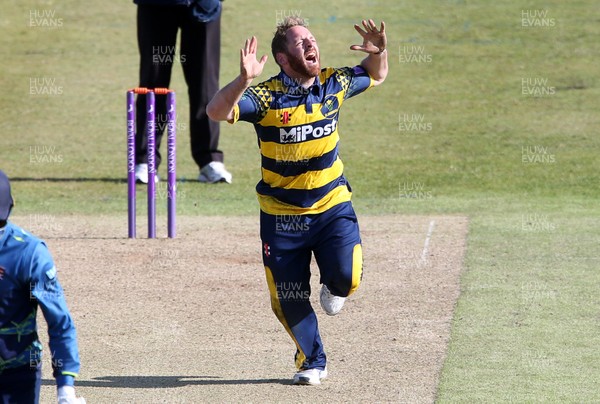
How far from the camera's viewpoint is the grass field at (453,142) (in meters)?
9.11

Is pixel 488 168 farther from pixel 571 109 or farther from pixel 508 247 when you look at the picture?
pixel 508 247

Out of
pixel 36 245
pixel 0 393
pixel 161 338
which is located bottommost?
pixel 161 338

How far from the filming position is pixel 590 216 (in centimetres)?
1341

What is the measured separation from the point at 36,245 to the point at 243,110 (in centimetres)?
248

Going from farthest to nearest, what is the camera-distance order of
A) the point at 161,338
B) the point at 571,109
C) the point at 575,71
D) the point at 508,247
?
the point at 575,71 → the point at 571,109 → the point at 508,247 → the point at 161,338

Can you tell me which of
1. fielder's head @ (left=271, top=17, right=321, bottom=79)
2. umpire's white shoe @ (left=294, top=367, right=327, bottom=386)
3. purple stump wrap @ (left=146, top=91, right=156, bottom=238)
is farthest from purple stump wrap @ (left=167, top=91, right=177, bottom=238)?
umpire's white shoe @ (left=294, top=367, right=327, bottom=386)

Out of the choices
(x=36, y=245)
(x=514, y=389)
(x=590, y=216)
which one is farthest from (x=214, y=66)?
(x=36, y=245)

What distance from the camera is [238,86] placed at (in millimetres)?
7359

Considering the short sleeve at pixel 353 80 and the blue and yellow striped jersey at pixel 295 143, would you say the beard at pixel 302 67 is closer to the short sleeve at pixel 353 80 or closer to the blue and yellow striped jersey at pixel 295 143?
the blue and yellow striped jersey at pixel 295 143

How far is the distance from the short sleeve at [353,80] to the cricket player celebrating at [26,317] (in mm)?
3266

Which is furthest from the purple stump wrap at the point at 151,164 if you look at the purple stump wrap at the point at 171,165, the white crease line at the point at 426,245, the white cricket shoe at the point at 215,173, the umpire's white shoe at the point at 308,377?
the umpire's white shoe at the point at 308,377

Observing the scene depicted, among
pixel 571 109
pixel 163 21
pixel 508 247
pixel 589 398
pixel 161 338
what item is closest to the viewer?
pixel 589 398

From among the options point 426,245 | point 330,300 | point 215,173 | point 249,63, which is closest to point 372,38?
point 249,63

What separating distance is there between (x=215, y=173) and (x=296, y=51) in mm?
7768
